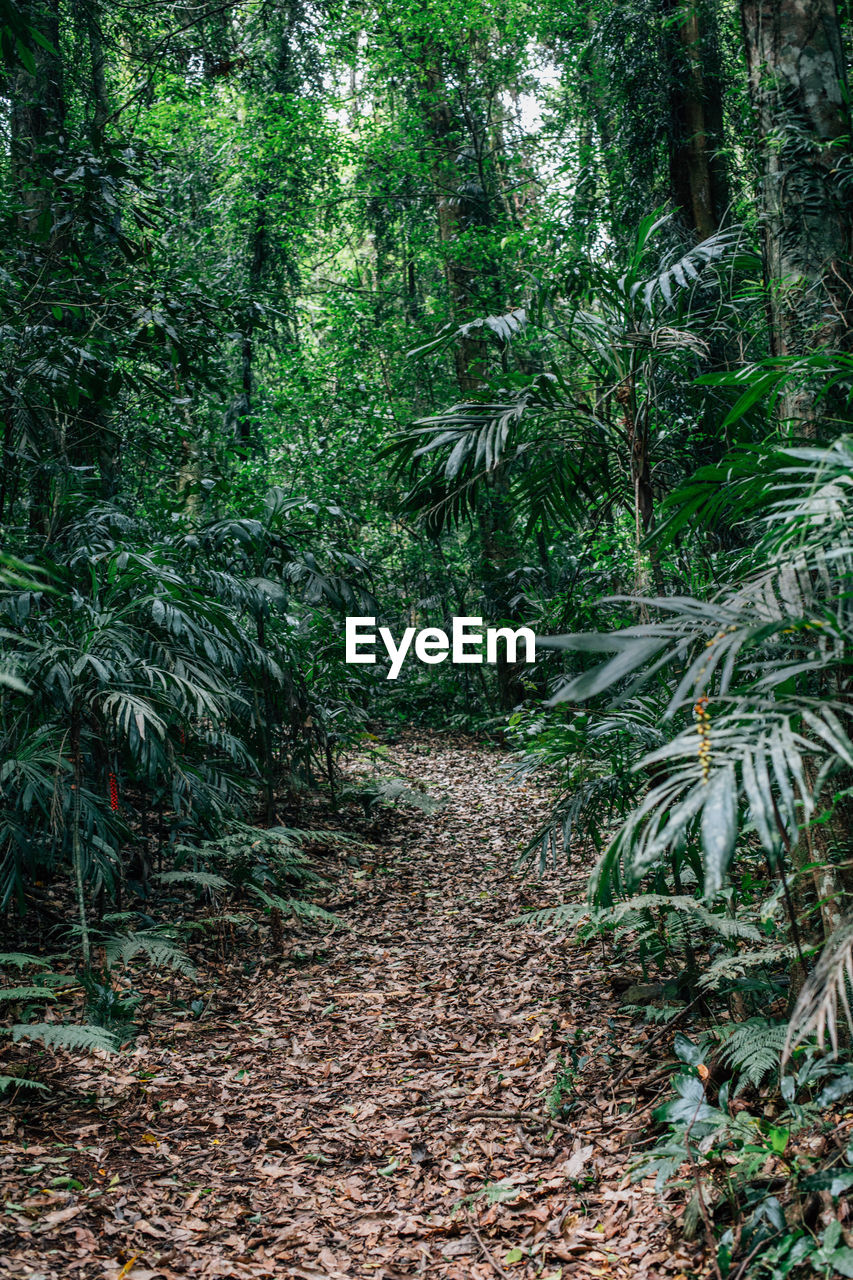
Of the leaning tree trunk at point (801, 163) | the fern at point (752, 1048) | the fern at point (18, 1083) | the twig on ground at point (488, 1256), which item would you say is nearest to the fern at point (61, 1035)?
the fern at point (18, 1083)

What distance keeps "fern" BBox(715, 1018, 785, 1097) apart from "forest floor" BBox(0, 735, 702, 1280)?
0.42 meters

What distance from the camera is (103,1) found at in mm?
7484

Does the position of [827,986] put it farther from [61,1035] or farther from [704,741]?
[61,1035]

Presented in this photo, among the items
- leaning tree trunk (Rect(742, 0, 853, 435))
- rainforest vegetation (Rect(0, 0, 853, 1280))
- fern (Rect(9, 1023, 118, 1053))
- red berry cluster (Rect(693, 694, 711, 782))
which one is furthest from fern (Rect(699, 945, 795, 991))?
fern (Rect(9, 1023, 118, 1053))

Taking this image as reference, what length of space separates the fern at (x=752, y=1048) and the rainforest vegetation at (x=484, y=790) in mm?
18

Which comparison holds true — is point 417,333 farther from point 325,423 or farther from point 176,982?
point 176,982

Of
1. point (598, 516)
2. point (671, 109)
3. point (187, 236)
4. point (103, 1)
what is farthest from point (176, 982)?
point (187, 236)

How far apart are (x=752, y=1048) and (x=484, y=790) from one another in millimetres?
5924

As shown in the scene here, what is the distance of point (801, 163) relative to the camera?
304 centimetres

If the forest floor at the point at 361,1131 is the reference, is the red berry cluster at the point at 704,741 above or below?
above

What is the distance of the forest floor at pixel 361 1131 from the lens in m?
2.42

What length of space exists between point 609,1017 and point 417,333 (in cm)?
916

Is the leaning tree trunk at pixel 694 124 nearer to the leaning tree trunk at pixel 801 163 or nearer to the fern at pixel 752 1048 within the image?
Answer: the leaning tree trunk at pixel 801 163

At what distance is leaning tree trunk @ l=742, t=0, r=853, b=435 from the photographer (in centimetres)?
293
